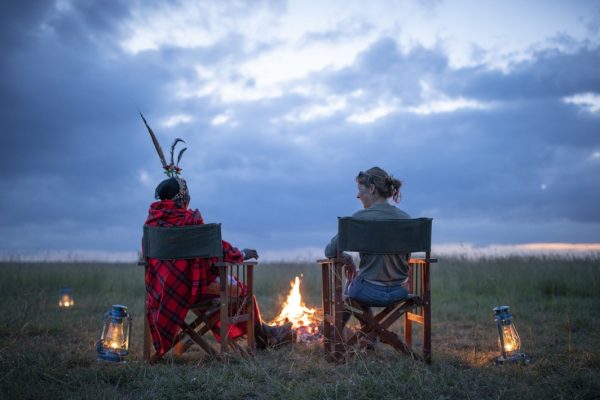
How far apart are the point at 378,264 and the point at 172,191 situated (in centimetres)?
167

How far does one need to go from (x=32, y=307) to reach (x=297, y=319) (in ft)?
12.0

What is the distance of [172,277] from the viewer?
3.74 metres

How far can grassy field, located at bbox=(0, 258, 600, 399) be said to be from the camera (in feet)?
9.26

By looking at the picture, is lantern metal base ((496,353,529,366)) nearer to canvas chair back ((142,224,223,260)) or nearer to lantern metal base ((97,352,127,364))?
canvas chair back ((142,224,223,260))

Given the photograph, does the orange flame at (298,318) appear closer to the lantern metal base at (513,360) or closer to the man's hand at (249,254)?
the man's hand at (249,254)

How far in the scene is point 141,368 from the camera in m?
3.33

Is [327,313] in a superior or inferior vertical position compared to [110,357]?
superior

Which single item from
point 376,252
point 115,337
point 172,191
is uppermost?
point 172,191

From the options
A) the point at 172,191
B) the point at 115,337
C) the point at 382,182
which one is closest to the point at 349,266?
the point at 382,182

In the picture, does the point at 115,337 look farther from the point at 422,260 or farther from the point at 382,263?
the point at 422,260

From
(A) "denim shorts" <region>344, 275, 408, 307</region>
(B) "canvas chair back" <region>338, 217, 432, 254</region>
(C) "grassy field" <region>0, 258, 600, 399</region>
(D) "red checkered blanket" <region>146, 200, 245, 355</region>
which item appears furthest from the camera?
(D) "red checkered blanket" <region>146, 200, 245, 355</region>

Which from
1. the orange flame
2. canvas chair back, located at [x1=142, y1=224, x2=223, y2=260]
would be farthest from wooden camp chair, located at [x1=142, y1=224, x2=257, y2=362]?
the orange flame

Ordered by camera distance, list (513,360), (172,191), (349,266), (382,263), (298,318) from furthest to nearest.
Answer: (298,318), (172,191), (349,266), (513,360), (382,263)

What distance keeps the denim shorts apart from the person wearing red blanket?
2.79 ft
